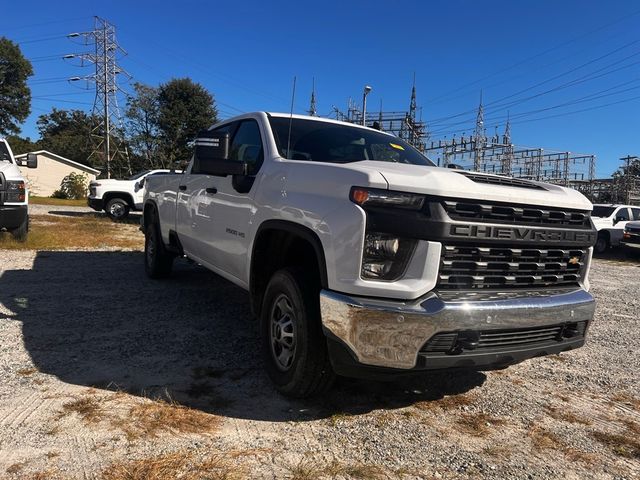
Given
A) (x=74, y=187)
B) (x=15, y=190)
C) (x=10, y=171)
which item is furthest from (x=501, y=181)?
(x=74, y=187)

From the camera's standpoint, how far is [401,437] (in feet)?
9.64

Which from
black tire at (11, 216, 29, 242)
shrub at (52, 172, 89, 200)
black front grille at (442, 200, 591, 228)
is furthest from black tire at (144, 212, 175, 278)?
shrub at (52, 172, 89, 200)

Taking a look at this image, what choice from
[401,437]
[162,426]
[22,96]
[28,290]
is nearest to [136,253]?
[28,290]

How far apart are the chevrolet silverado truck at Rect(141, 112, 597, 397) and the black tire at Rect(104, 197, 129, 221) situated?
48.8 feet

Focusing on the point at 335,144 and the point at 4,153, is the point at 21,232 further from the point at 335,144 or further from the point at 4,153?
the point at 335,144

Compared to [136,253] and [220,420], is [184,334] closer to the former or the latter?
[220,420]

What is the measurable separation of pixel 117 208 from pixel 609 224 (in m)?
17.6

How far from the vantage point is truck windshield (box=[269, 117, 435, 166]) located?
407cm

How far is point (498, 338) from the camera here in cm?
285

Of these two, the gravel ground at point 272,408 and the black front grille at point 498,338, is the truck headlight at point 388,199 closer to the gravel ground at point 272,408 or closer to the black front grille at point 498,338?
the black front grille at point 498,338

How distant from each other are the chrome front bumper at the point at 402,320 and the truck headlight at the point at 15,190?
8.00 m

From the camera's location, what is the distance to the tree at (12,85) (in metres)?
50.8

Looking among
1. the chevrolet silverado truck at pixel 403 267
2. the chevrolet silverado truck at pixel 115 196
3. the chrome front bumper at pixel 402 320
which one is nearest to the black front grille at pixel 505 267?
the chevrolet silverado truck at pixel 403 267

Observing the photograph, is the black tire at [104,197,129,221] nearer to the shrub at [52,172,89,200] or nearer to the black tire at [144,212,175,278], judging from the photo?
the black tire at [144,212,175,278]
